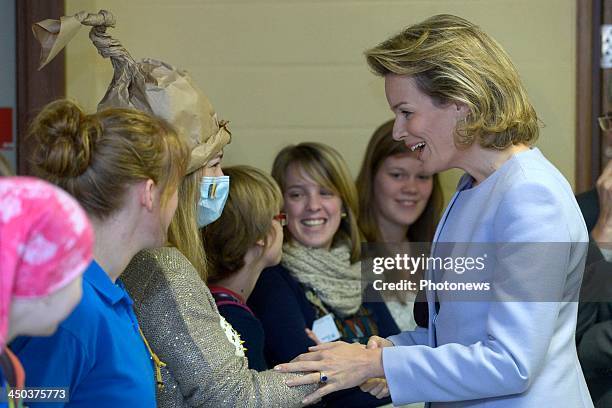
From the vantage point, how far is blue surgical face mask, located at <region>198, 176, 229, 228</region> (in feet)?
7.63

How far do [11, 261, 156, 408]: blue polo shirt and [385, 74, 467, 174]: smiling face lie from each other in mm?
750

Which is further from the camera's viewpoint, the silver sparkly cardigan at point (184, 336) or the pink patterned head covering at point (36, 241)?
the silver sparkly cardigan at point (184, 336)

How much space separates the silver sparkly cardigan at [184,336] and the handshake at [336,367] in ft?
0.49

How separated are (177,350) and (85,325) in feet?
1.49

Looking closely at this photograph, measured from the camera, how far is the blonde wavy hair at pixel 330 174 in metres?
3.38

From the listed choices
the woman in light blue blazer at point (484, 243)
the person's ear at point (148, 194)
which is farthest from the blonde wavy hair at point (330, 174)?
the person's ear at point (148, 194)

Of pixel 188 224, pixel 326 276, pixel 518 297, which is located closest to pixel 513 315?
pixel 518 297

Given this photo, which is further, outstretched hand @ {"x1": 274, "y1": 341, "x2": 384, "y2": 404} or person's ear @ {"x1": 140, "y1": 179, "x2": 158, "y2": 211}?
outstretched hand @ {"x1": 274, "y1": 341, "x2": 384, "y2": 404}

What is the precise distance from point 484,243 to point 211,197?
0.73m

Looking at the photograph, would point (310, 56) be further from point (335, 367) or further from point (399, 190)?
point (335, 367)

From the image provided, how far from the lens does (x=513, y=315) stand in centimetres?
187

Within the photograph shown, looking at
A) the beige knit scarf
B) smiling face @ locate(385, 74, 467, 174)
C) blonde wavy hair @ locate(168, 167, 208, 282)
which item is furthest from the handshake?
the beige knit scarf

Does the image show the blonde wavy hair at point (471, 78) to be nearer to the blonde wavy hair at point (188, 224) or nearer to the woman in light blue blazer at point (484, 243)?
the woman in light blue blazer at point (484, 243)

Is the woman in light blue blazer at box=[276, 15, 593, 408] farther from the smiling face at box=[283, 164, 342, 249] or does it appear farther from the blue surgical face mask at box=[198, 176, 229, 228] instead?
the smiling face at box=[283, 164, 342, 249]
